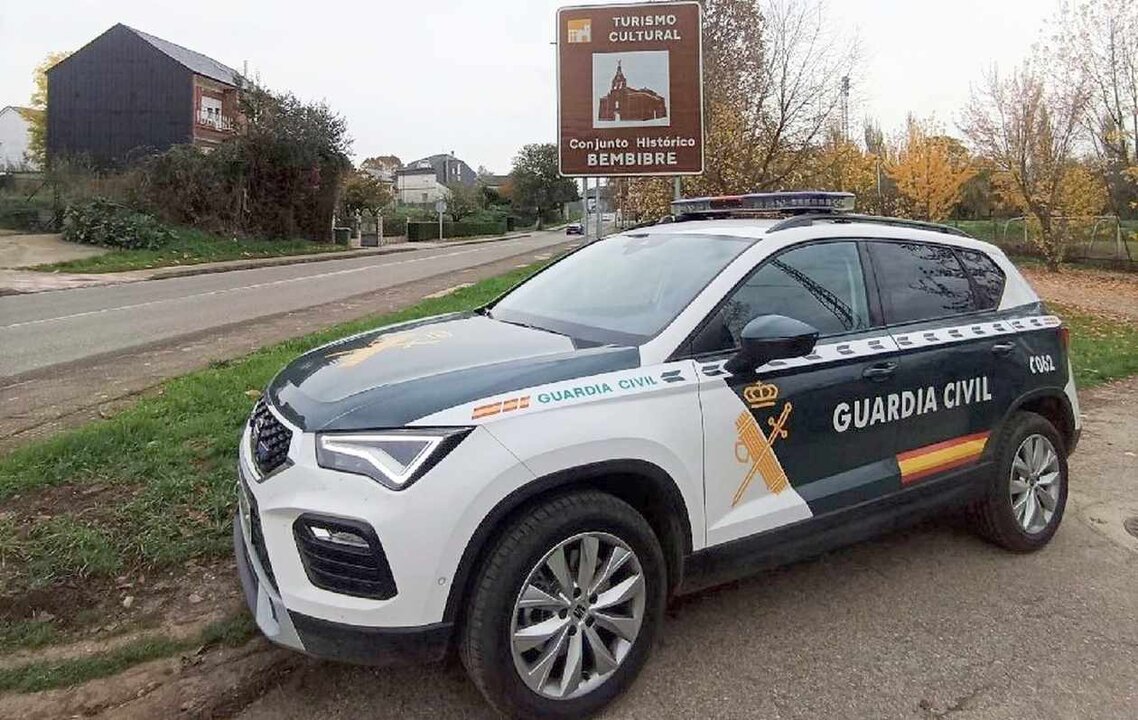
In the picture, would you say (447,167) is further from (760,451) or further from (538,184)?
(760,451)

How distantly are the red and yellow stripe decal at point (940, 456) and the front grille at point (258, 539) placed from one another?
2.56 m

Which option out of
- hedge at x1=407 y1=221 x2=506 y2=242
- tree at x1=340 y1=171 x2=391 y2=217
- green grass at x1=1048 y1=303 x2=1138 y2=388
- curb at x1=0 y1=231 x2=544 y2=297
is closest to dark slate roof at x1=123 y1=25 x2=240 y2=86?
tree at x1=340 y1=171 x2=391 y2=217

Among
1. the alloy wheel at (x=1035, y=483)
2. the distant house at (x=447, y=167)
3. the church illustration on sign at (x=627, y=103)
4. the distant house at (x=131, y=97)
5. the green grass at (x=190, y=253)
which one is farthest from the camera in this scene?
the distant house at (x=447, y=167)

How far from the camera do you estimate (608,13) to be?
9375mm

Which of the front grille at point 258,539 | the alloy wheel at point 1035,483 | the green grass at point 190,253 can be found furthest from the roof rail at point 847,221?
the green grass at point 190,253

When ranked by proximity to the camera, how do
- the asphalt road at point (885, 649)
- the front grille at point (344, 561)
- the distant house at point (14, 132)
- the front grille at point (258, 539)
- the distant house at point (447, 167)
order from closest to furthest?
the front grille at point (344, 561)
the front grille at point (258, 539)
the asphalt road at point (885, 649)
the distant house at point (14, 132)
the distant house at point (447, 167)

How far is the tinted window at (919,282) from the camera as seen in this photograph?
12.5 ft

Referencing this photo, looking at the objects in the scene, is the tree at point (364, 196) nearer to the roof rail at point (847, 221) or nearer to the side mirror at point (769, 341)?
the roof rail at point (847, 221)

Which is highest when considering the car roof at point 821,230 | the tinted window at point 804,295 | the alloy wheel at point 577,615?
the car roof at point 821,230

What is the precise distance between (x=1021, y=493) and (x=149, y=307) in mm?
13547

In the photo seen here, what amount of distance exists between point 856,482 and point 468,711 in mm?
1781

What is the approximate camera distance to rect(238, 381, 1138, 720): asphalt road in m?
2.82

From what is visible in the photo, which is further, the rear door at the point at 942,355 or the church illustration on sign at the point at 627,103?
the church illustration on sign at the point at 627,103

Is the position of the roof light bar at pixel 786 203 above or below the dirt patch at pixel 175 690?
above
